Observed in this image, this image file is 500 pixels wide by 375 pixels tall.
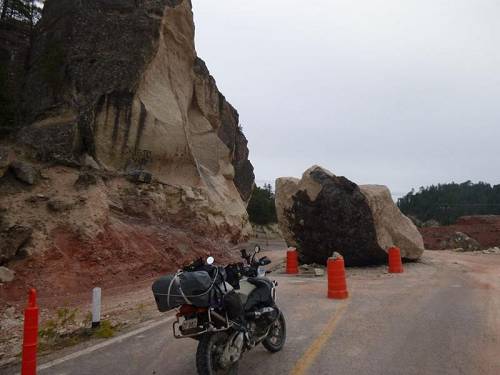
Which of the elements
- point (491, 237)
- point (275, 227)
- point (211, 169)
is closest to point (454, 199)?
point (275, 227)

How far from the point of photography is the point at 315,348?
20.5 ft

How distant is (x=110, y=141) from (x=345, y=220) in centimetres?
989

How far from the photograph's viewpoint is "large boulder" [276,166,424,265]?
17250 mm

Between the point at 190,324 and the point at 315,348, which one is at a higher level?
the point at 190,324

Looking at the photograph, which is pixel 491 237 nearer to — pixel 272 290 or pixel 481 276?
pixel 481 276

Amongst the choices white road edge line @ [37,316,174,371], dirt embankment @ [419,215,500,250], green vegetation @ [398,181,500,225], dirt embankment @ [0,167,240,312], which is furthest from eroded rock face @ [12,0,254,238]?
green vegetation @ [398,181,500,225]

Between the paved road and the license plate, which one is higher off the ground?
the license plate

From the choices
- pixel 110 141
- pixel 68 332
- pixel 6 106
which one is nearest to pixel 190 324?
pixel 68 332

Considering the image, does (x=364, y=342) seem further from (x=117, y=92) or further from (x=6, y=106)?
(x=6, y=106)

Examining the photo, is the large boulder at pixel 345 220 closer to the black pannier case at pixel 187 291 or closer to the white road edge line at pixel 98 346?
the white road edge line at pixel 98 346

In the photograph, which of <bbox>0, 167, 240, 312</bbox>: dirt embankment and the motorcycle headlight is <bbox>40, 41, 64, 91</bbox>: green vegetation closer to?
<bbox>0, 167, 240, 312</bbox>: dirt embankment

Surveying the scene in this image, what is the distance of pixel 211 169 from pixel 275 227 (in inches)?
1538

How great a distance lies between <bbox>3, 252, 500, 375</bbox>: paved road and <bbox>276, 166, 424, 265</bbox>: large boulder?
20.3ft

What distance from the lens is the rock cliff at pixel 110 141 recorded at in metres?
13.7
